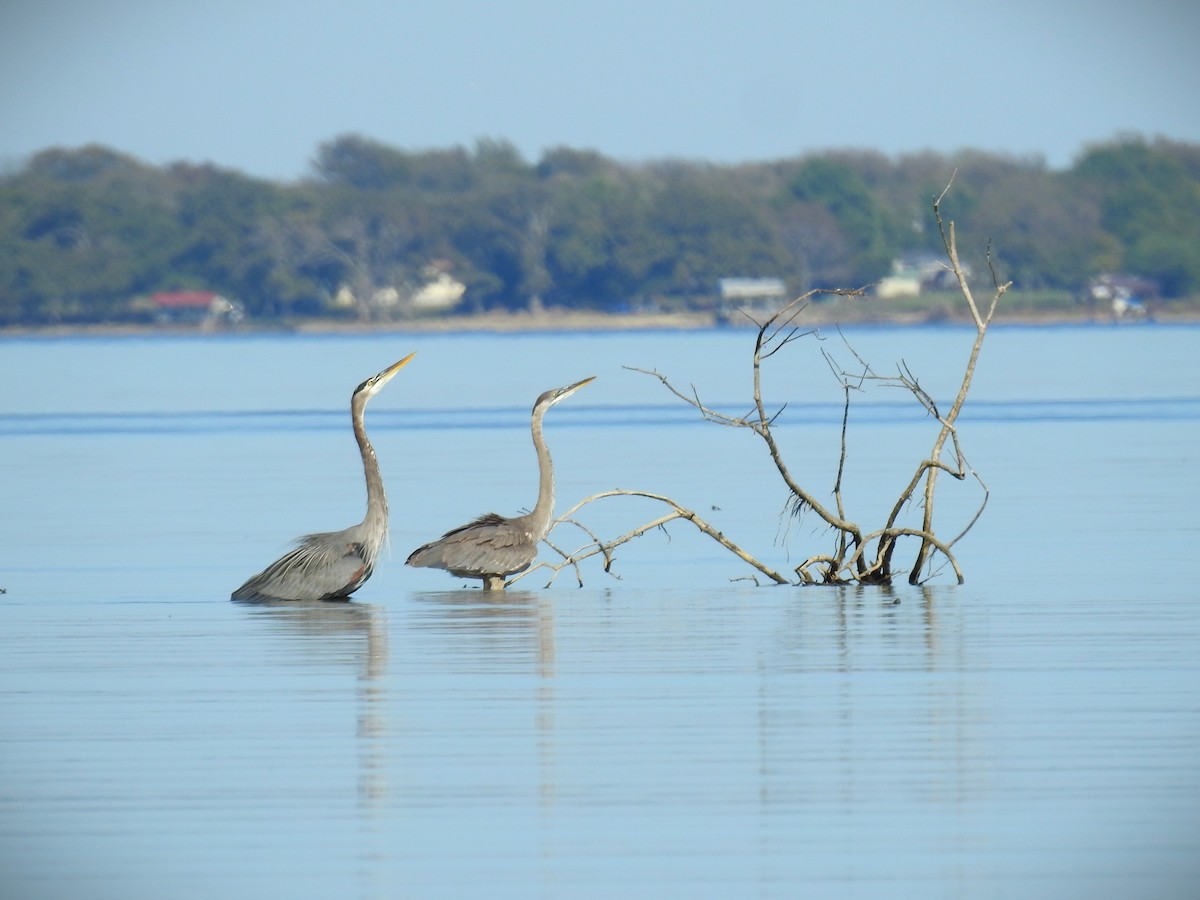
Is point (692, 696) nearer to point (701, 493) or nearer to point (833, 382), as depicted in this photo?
point (701, 493)

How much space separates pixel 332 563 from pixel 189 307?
332ft

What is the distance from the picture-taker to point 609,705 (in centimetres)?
975

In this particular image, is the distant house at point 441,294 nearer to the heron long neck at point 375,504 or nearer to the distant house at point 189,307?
the distant house at point 189,307

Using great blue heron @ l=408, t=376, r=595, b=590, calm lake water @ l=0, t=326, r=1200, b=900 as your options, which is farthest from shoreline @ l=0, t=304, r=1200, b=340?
great blue heron @ l=408, t=376, r=595, b=590

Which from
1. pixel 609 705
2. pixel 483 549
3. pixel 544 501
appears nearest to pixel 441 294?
pixel 544 501

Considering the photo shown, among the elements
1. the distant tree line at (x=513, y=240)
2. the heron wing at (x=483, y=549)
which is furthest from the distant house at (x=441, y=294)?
the heron wing at (x=483, y=549)

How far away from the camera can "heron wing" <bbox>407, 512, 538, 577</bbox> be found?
13.3 meters

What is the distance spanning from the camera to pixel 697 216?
118562mm

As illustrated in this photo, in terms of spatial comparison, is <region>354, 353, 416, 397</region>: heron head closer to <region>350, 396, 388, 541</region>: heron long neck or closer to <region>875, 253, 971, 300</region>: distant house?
<region>350, 396, 388, 541</region>: heron long neck

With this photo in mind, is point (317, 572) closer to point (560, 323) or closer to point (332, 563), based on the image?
point (332, 563)

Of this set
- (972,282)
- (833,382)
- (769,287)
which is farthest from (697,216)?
(833,382)

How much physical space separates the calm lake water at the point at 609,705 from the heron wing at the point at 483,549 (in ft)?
0.94

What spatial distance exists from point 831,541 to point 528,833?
10.1 metres

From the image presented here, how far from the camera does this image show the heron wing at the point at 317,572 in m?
13.3
